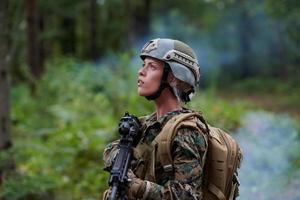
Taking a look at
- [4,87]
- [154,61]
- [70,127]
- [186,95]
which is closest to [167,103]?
[186,95]

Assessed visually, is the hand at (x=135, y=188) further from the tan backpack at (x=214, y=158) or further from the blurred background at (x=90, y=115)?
the blurred background at (x=90, y=115)

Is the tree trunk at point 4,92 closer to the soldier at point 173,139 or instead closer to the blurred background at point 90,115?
the blurred background at point 90,115

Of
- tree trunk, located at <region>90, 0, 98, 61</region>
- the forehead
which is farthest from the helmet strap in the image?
tree trunk, located at <region>90, 0, 98, 61</region>

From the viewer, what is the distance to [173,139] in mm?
2889

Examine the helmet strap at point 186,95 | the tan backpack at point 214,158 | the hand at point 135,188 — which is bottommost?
the hand at point 135,188

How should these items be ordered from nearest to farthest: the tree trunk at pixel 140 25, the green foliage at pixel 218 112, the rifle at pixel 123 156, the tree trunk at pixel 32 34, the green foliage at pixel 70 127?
the rifle at pixel 123 156 < the green foliage at pixel 70 127 < the green foliage at pixel 218 112 < the tree trunk at pixel 32 34 < the tree trunk at pixel 140 25

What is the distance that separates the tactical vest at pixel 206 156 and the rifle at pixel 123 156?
68 mm

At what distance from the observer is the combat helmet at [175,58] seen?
10.0 ft

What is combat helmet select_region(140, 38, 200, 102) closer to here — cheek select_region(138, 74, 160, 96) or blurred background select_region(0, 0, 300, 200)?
cheek select_region(138, 74, 160, 96)

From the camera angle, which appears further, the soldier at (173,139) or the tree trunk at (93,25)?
the tree trunk at (93,25)

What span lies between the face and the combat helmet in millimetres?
25

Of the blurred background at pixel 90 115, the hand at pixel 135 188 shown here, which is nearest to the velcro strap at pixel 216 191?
the hand at pixel 135 188

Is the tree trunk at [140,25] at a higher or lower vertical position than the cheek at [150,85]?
higher

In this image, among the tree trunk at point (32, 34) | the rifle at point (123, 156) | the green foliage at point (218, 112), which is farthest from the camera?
the tree trunk at point (32, 34)
